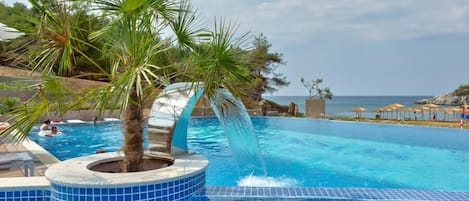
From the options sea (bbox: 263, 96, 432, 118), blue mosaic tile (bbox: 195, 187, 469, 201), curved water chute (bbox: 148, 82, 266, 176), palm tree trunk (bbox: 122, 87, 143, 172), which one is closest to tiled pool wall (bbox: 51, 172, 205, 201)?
palm tree trunk (bbox: 122, 87, 143, 172)

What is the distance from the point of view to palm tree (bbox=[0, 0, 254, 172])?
377 cm

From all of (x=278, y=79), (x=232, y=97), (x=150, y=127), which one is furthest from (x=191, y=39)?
(x=278, y=79)

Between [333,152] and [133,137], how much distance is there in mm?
9258

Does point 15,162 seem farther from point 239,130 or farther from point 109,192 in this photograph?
point 239,130

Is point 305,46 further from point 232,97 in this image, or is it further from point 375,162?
point 232,97

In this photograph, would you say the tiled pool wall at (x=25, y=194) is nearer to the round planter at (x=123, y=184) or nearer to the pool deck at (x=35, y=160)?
the round planter at (x=123, y=184)

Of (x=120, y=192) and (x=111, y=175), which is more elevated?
(x=111, y=175)

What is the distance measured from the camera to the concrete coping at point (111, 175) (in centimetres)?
382

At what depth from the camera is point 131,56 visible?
391cm

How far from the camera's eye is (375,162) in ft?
35.8

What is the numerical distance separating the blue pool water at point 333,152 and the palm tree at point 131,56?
1077 millimetres

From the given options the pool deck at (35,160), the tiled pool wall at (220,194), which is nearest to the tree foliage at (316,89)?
the pool deck at (35,160)

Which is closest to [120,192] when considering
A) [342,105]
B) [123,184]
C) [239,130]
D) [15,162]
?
[123,184]

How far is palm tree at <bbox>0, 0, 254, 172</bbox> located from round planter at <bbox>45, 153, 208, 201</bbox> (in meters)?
0.47
